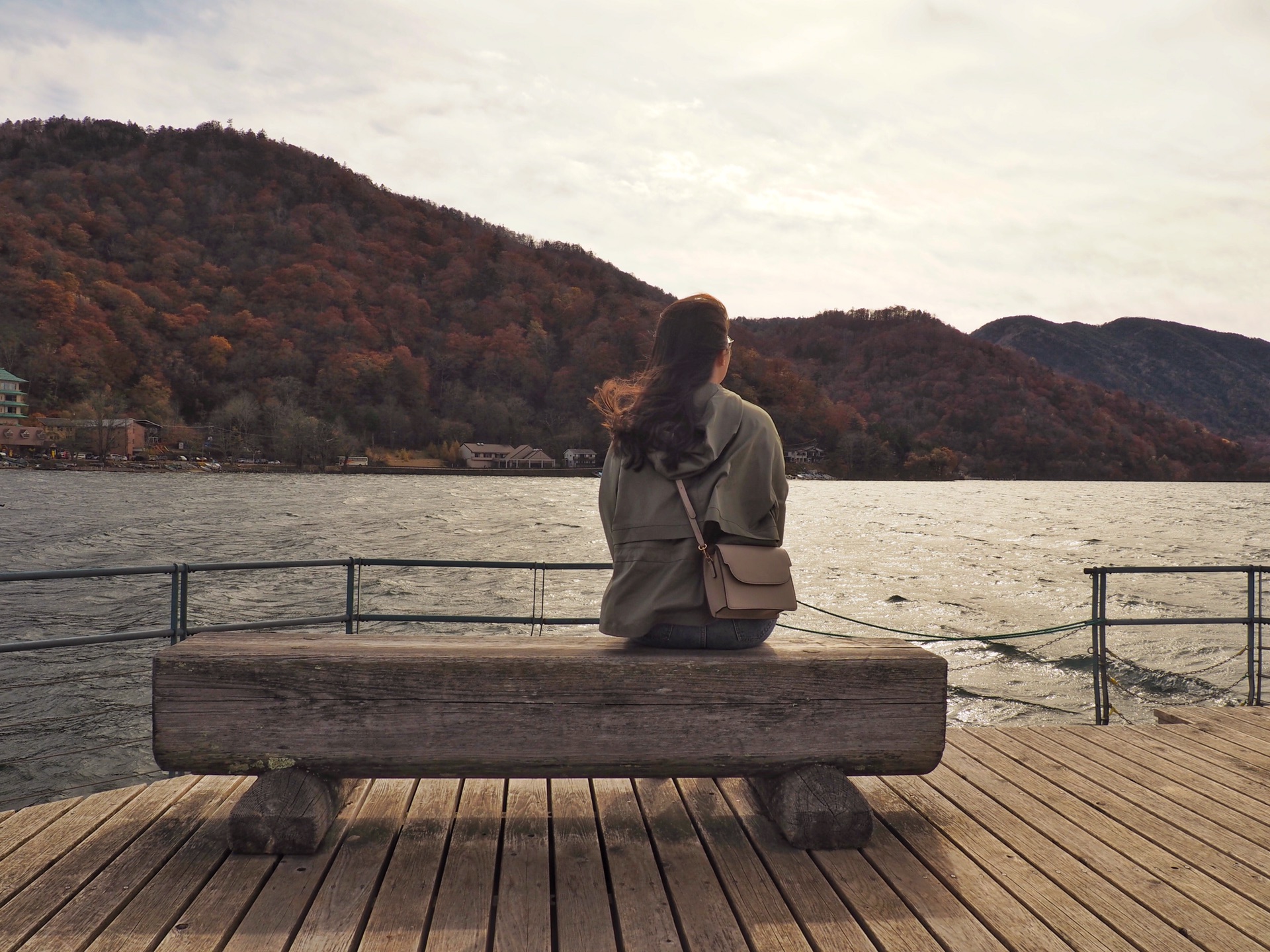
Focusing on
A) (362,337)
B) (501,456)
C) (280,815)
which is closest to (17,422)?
(362,337)

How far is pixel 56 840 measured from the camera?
2.61m

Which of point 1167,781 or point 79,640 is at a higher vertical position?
point 79,640

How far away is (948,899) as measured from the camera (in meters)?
2.31

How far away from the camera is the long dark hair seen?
249 centimetres

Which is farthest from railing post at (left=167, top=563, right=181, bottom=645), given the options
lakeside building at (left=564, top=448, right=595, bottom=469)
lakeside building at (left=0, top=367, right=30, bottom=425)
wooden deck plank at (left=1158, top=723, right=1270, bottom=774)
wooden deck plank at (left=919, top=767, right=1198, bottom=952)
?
lakeside building at (left=564, top=448, right=595, bottom=469)

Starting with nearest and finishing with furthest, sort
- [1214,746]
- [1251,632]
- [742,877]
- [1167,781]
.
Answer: [742,877] < [1167,781] < [1214,746] < [1251,632]

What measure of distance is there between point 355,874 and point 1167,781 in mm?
3092

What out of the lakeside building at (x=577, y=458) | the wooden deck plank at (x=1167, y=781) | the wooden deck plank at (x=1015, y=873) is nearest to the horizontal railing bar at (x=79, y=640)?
the wooden deck plank at (x=1015, y=873)

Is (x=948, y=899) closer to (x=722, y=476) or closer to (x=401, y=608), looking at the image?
(x=722, y=476)

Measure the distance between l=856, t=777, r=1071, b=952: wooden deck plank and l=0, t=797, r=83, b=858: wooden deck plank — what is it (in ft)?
8.60

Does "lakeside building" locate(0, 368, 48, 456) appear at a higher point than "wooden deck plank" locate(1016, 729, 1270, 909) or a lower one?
higher

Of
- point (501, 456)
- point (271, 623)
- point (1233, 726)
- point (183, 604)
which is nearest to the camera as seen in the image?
point (271, 623)

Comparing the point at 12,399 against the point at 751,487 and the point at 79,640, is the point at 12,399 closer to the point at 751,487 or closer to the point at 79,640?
the point at 79,640

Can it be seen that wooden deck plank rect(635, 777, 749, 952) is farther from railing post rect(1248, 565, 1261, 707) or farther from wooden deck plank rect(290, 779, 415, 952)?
railing post rect(1248, 565, 1261, 707)
